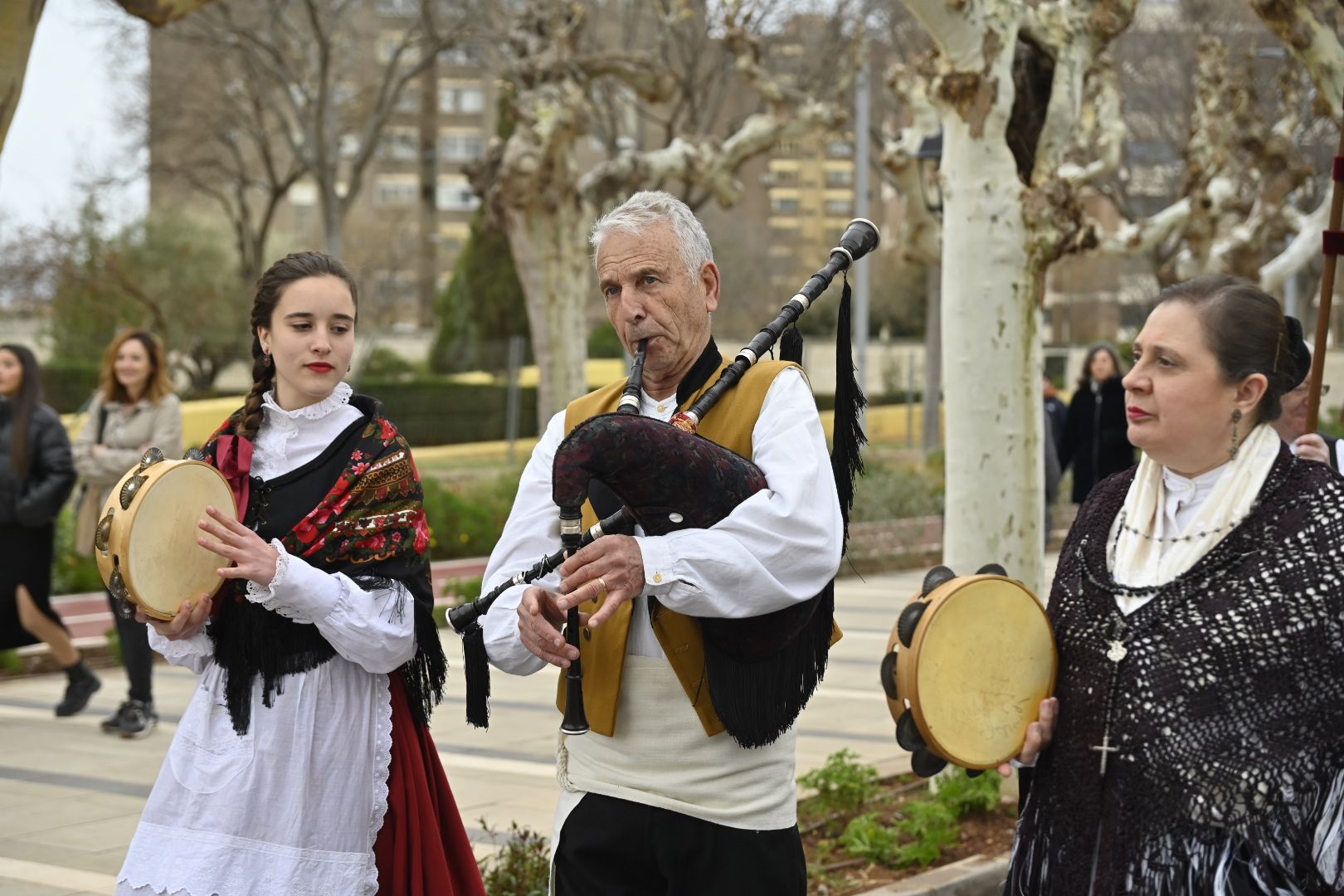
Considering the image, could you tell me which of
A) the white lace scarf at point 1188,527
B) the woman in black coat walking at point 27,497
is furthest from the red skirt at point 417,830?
the woman in black coat walking at point 27,497

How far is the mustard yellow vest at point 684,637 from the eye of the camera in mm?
3143

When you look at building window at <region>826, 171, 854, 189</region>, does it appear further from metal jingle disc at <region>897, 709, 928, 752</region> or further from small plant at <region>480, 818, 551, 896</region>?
metal jingle disc at <region>897, 709, 928, 752</region>

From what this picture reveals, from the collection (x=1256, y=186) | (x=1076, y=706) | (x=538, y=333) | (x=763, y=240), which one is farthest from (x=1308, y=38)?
(x=763, y=240)

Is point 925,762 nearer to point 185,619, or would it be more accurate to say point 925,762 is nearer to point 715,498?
point 715,498

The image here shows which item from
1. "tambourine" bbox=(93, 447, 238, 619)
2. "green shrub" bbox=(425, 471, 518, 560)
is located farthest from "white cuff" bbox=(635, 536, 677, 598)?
"green shrub" bbox=(425, 471, 518, 560)

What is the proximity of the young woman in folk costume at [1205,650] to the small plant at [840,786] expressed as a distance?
10.1 ft

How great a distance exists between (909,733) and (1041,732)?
1.02 ft

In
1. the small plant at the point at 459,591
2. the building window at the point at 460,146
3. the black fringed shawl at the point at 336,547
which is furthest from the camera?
the building window at the point at 460,146

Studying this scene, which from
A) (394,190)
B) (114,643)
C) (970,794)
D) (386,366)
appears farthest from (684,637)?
(394,190)

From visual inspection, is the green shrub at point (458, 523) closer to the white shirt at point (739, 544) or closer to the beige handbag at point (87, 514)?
the beige handbag at point (87, 514)

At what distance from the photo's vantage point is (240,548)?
3504 millimetres

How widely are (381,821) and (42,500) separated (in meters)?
5.53

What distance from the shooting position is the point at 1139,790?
10.1ft

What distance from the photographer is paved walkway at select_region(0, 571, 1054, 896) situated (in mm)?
6195
